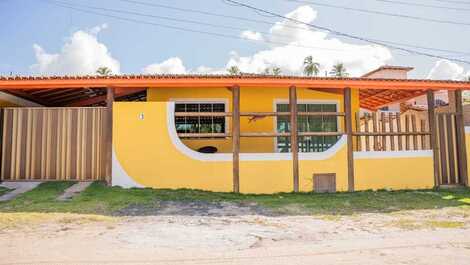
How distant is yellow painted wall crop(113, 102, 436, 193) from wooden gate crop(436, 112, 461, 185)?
10.6 feet

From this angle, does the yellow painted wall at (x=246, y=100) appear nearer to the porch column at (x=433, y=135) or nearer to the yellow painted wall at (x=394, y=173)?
the yellow painted wall at (x=394, y=173)

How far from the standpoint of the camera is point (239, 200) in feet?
28.4

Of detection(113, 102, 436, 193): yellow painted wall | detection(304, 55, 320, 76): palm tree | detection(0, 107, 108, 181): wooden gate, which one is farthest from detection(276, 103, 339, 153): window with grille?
detection(304, 55, 320, 76): palm tree

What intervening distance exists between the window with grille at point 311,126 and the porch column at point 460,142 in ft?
11.4

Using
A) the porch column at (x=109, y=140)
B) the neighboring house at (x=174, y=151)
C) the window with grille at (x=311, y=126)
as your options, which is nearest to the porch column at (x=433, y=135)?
the neighboring house at (x=174, y=151)

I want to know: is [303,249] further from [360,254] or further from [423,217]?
[423,217]

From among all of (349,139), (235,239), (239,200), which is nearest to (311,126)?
(349,139)

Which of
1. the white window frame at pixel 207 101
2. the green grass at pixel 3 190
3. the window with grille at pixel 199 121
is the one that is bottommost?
the green grass at pixel 3 190

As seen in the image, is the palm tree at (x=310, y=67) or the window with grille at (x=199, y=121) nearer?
the window with grille at (x=199, y=121)

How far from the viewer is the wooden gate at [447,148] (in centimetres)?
1092

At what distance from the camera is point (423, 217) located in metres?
6.91

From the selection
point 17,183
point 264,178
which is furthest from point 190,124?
point 17,183

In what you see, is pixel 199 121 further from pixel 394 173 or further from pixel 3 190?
pixel 394 173

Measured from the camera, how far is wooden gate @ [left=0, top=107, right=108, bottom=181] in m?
9.45
